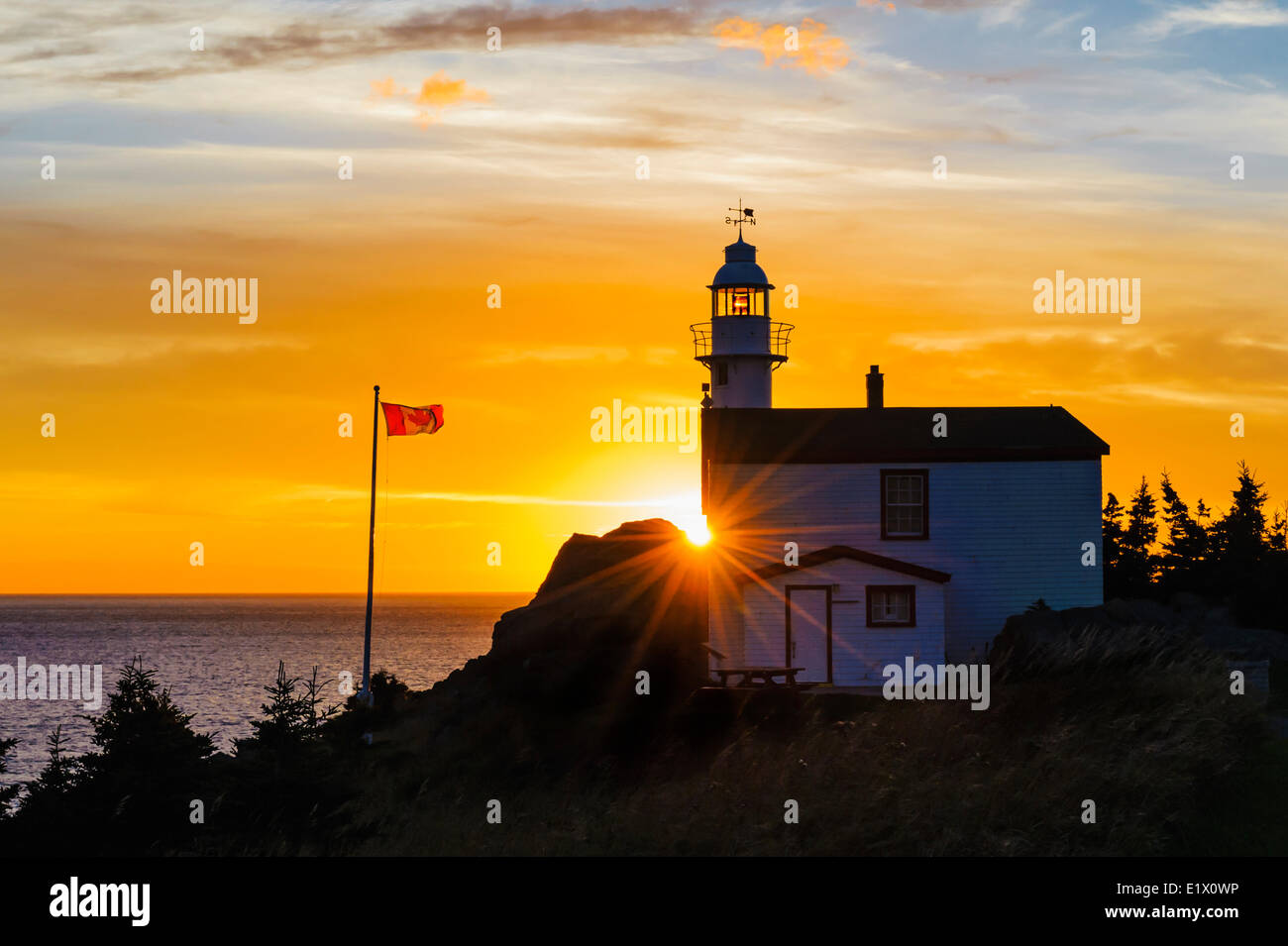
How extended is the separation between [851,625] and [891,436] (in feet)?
17.0

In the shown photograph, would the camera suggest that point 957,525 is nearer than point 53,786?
No

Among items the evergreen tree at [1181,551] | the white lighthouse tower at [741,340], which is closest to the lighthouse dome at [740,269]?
the white lighthouse tower at [741,340]

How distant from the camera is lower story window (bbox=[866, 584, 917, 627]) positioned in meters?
30.2

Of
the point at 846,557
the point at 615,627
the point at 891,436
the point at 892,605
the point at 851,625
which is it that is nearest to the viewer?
the point at 851,625

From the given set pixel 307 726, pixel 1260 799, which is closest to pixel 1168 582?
pixel 1260 799

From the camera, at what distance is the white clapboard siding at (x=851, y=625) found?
29.9 meters

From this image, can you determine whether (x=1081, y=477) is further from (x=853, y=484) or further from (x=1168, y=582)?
(x=1168, y=582)

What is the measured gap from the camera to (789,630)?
1188 inches

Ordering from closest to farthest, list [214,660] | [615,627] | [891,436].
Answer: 1. [891,436]
2. [615,627]
3. [214,660]

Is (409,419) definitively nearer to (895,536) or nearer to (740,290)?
(895,536)

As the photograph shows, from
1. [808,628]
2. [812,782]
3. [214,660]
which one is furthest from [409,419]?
[214,660]

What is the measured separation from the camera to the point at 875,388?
3572cm

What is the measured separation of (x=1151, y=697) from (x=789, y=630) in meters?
13.0

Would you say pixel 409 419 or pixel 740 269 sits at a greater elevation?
pixel 740 269
